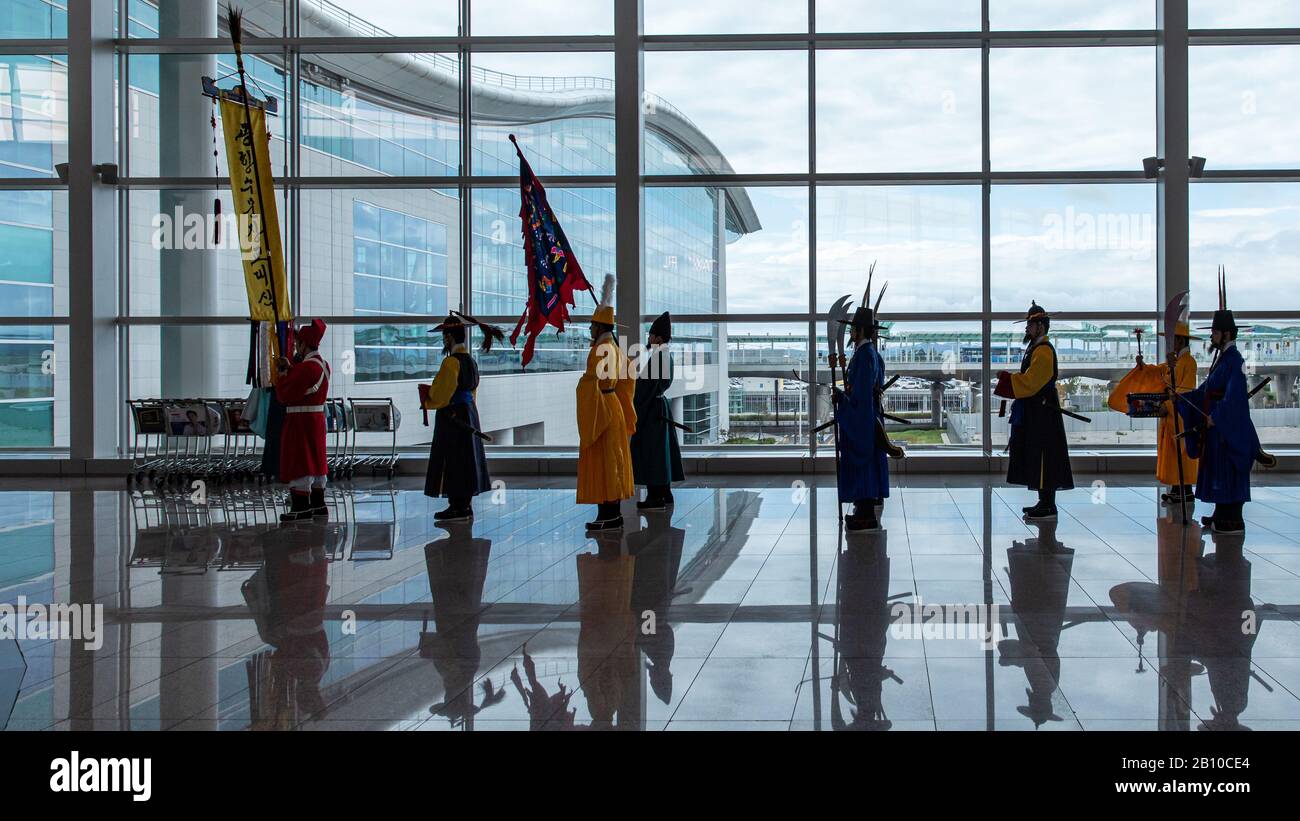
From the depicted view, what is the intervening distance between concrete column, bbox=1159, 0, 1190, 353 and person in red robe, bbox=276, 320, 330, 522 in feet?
26.4

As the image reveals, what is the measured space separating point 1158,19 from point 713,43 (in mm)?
4480

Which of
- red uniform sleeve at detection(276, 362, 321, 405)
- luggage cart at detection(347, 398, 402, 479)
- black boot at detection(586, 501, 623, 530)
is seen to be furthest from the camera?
luggage cart at detection(347, 398, 402, 479)

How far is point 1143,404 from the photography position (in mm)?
7141

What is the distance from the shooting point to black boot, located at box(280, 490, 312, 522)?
24.4ft

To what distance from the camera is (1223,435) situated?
636 centimetres

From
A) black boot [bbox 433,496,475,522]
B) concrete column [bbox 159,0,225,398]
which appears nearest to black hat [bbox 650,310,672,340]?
black boot [bbox 433,496,475,522]

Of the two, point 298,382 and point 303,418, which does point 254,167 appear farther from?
point 303,418

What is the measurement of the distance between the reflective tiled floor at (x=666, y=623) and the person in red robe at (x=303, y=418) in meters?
0.36

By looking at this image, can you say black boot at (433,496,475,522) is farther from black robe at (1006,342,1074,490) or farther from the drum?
the drum

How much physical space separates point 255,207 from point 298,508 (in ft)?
7.42

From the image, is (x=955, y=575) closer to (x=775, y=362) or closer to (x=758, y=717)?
(x=758, y=717)
